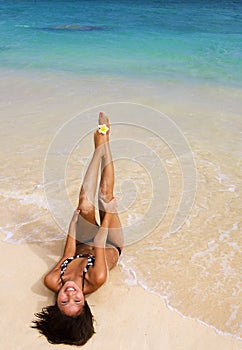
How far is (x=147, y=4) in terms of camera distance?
82.9 feet

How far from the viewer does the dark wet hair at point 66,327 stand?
2582mm

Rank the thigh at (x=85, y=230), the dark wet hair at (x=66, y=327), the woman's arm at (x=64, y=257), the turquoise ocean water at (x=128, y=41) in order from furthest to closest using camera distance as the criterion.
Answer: the turquoise ocean water at (x=128, y=41) < the thigh at (x=85, y=230) < the woman's arm at (x=64, y=257) < the dark wet hair at (x=66, y=327)

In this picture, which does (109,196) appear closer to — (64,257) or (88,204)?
(88,204)

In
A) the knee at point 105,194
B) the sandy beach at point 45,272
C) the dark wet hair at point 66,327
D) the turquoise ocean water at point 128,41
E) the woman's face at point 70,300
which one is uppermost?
the knee at point 105,194

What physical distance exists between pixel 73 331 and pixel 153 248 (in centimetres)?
129

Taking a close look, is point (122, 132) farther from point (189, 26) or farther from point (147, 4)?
point (147, 4)

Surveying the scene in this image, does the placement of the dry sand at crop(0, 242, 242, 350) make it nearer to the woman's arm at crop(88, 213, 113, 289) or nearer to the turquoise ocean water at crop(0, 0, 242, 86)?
the woman's arm at crop(88, 213, 113, 289)

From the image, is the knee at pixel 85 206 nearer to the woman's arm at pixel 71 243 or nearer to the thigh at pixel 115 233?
the woman's arm at pixel 71 243

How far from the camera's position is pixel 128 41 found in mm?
13664

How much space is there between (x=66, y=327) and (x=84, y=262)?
2.01 feet

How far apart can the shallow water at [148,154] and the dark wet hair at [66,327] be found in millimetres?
680

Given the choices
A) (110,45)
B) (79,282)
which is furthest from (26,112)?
(110,45)

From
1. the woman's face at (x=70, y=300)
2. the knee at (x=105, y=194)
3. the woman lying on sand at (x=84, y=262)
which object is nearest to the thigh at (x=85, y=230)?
the woman lying on sand at (x=84, y=262)

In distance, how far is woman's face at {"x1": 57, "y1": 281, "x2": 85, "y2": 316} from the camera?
2609mm
